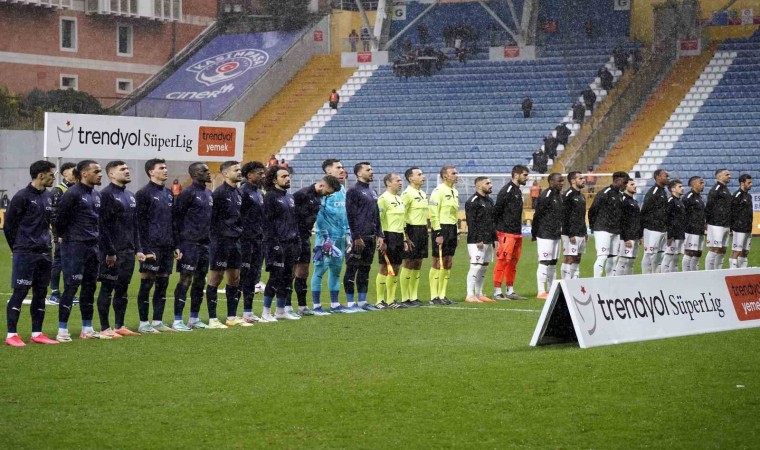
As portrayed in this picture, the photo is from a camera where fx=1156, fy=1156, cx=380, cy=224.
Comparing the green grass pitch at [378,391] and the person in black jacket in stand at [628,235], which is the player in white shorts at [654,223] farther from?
the green grass pitch at [378,391]

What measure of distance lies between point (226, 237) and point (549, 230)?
20.7 feet

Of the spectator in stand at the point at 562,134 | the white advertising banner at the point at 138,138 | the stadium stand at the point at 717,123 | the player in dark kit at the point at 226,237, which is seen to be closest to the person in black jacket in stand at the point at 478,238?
the player in dark kit at the point at 226,237

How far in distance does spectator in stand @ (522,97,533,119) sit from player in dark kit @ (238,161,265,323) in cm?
2730

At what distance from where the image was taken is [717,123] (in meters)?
38.6

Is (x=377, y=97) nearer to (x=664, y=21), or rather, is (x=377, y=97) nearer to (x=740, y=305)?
(x=664, y=21)

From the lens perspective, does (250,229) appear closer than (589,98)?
Yes

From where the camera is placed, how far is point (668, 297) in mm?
12938

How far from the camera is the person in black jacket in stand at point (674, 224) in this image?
20.6m

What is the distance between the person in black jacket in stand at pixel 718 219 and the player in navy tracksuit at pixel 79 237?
12509mm

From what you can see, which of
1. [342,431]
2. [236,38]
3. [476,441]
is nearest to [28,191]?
[342,431]

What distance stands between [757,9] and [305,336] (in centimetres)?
3361

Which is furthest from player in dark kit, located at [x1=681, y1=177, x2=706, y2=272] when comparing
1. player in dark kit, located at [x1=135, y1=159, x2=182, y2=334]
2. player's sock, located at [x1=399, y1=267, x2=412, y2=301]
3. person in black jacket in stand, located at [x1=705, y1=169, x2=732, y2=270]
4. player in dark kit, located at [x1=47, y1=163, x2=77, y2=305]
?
player in dark kit, located at [x1=47, y1=163, x2=77, y2=305]

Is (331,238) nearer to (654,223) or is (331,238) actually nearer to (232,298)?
(232,298)

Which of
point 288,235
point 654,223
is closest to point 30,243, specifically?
point 288,235
